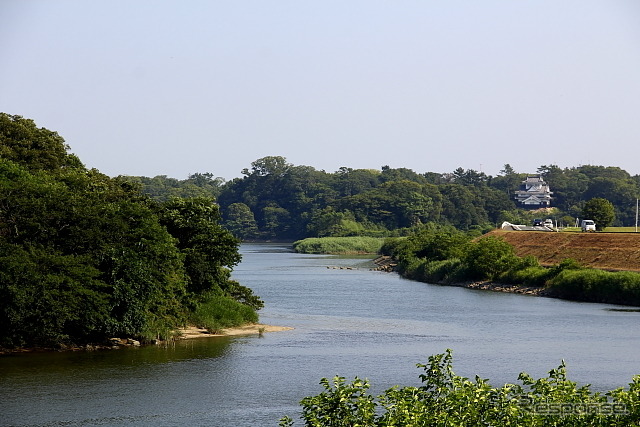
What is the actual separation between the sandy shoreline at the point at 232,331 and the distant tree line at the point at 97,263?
0.47 meters

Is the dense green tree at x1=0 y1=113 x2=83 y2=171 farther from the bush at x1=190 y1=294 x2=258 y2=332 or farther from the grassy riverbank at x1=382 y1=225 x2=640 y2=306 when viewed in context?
the grassy riverbank at x1=382 y1=225 x2=640 y2=306

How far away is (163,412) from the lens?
94.4ft

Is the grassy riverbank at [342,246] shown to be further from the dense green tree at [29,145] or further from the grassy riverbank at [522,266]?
the dense green tree at [29,145]

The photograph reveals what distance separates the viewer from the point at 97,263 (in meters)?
40.2

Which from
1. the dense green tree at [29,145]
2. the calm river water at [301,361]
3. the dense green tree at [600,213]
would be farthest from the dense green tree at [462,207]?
the dense green tree at [29,145]

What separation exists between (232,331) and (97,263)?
9582 millimetres

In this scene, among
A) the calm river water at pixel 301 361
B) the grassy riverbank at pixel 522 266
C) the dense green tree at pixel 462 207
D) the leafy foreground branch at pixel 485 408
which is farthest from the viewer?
the dense green tree at pixel 462 207

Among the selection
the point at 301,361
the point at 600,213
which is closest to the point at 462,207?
the point at 600,213

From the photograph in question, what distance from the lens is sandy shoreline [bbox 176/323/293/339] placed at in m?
44.7

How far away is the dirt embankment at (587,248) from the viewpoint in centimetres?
7444

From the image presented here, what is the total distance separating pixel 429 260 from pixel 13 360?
63038 millimetres

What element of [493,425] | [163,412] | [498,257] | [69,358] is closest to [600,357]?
[163,412]

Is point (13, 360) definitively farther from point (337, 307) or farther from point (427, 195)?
point (427, 195)

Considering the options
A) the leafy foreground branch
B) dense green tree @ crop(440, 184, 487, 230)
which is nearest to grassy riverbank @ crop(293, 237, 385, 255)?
dense green tree @ crop(440, 184, 487, 230)
